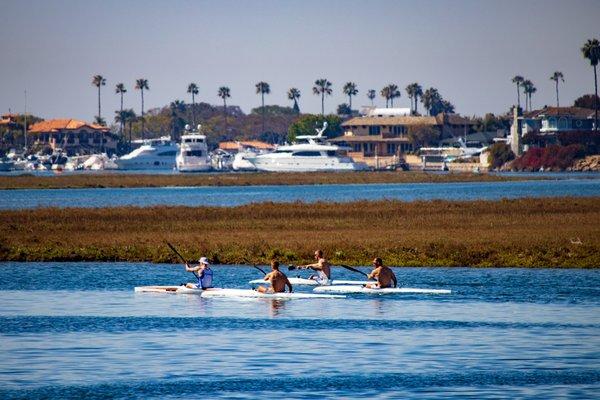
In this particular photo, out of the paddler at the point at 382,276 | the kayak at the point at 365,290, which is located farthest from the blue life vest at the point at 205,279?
the paddler at the point at 382,276

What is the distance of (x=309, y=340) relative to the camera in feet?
133

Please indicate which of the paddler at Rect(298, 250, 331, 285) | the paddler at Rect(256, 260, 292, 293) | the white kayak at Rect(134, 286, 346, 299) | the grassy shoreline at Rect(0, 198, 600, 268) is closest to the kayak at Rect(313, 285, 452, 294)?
the paddler at Rect(298, 250, 331, 285)

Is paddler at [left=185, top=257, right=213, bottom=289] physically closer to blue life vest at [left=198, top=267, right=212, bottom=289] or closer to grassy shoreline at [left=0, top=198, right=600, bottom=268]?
blue life vest at [left=198, top=267, right=212, bottom=289]

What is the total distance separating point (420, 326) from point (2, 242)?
32278 millimetres

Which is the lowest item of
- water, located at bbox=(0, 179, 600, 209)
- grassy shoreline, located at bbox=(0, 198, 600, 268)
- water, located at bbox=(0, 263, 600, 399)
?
water, located at bbox=(0, 263, 600, 399)

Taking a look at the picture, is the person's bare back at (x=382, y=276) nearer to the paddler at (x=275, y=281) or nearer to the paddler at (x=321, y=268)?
the paddler at (x=321, y=268)

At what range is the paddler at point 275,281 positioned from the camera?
159 feet

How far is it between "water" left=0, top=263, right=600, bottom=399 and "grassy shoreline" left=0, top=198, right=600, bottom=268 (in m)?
3.43

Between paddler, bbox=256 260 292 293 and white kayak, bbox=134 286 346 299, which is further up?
paddler, bbox=256 260 292 293

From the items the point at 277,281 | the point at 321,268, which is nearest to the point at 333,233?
the point at 321,268

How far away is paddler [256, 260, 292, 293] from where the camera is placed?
48.6 m

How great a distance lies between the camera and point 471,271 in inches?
2227

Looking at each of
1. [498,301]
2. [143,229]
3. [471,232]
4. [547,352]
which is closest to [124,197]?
[143,229]

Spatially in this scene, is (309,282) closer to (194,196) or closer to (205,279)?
(205,279)
